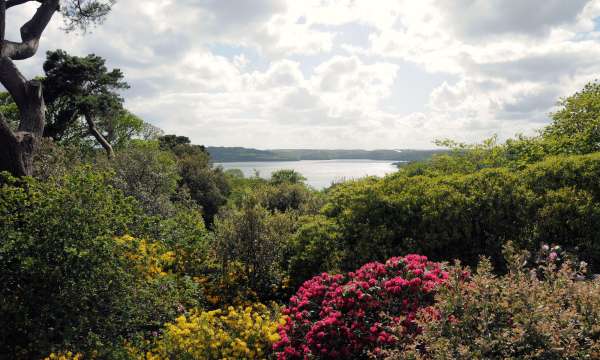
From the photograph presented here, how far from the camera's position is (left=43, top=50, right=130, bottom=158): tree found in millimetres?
27047

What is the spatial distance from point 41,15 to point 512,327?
41.9ft

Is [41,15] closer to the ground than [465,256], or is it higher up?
higher up

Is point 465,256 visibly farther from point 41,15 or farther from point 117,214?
point 41,15

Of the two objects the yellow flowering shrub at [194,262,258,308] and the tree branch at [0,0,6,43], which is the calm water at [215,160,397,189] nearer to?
the yellow flowering shrub at [194,262,258,308]

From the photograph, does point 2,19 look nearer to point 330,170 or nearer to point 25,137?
point 25,137

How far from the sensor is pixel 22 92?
11.1 meters

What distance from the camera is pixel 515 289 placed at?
14.1ft

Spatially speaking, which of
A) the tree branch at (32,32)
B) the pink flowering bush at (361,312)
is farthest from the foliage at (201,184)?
the pink flowering bush at (361,312)

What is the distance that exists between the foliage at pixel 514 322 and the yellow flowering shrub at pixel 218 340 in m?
2.45

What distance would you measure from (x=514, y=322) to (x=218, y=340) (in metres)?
3.86

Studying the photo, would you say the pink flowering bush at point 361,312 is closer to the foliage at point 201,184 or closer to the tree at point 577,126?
the tree at point 577,126

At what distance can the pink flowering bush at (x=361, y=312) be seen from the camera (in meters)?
5.77

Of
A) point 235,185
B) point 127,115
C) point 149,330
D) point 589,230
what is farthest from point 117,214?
point 235,185

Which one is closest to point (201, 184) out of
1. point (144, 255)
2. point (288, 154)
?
point (144, 255)
